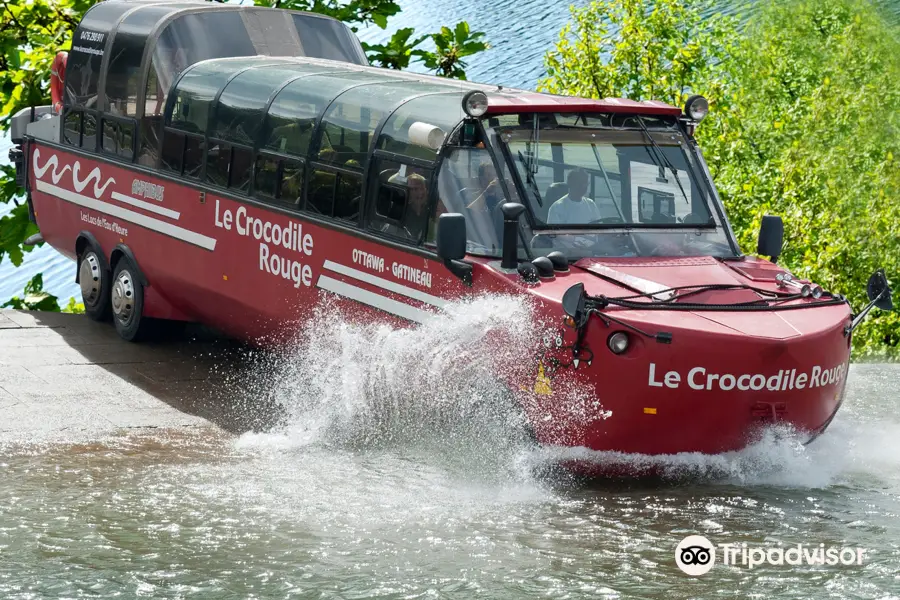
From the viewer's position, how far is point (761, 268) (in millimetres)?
10273

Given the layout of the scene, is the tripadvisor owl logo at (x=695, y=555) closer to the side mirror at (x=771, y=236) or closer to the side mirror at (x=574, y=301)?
the side mirror at (x=574, y=301)

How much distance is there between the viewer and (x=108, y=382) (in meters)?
12.4

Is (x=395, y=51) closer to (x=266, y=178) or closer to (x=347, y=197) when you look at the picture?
(x=266, y=178)

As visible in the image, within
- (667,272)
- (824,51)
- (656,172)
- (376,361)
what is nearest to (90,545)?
(376,361)

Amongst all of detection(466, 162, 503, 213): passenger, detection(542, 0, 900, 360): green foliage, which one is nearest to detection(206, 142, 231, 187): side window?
detection(466, 162, 503, 213): passenger

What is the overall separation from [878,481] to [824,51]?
2510cm

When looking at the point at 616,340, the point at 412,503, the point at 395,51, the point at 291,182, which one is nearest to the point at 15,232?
the point at 395,51

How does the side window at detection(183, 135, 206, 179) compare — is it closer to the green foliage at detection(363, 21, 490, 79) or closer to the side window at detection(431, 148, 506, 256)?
the side window at detection(431, 148, 506, 256)

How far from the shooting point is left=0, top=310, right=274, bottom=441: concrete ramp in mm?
11250

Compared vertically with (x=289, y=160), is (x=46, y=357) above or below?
below

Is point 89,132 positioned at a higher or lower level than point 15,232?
higher

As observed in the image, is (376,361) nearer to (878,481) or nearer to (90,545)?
(90,545)

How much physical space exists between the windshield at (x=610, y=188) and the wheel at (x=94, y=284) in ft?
18.9
